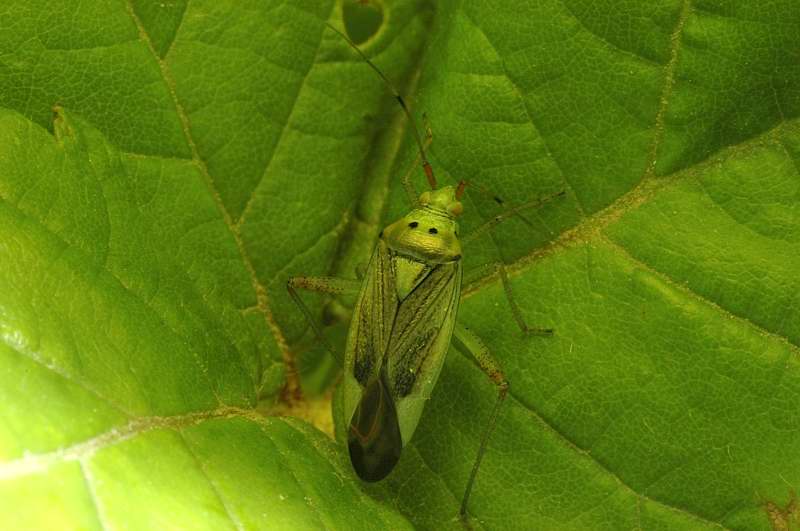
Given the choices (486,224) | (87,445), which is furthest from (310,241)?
(87,445)

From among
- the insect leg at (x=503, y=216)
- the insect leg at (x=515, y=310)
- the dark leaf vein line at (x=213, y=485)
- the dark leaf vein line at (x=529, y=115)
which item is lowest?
the dark leaf vein line at (x=213, y=485)

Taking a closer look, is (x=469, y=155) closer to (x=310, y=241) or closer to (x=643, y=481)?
(x=310, y=241)

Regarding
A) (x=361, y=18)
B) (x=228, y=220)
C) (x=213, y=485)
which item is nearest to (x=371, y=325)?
(x=228, y=220)

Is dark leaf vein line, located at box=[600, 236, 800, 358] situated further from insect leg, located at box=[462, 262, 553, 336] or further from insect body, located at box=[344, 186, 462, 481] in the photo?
insect body, located at box=[344, 186, 462, 481]

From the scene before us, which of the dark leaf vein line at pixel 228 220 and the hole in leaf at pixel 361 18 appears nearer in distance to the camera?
the dark leaf vein line at pixel 228 220

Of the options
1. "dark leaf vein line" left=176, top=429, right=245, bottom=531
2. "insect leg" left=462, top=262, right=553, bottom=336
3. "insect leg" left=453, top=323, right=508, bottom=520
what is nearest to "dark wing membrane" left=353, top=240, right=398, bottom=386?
"insect leg" left=453, top=323, right=508, bottom=520

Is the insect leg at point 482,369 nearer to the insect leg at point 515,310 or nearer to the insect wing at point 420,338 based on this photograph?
the insect wing at point 420,338

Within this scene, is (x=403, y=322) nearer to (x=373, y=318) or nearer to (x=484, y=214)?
(x=373, y=318)

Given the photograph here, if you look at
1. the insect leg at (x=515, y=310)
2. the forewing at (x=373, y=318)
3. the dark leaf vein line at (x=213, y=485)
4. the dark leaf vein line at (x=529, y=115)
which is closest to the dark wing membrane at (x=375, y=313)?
the forewing at (x=373, y=318)
